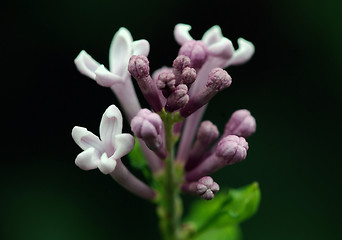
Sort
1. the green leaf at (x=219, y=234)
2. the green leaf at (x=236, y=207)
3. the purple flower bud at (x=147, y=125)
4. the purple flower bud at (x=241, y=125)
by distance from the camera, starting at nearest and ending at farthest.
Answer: the purple flower bud at (x=147, y=125) < the purple flower bud at (x=241, y=125) < the green leaf at (x=236, y=207) < the green leaf at (x=219, y=234)

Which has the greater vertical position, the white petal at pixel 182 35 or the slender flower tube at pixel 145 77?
the white petal at pixel 182 35

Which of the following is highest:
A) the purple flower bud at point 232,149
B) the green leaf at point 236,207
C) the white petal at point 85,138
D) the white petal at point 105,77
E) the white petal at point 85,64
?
the white petal at point 85,64

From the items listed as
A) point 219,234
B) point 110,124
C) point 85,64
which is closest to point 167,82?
point 110,124

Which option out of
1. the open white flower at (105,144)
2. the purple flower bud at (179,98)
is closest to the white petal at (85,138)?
the open white flower at (105,144)

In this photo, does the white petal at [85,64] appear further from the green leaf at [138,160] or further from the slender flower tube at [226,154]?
Result: the slender flower tube at [226,154]

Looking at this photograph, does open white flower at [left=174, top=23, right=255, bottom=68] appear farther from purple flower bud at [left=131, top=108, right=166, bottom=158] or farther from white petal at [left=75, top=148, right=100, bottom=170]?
white petal at [left=75, top=148, right=100, bottom=170]

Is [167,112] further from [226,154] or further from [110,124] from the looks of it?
[226,154]
